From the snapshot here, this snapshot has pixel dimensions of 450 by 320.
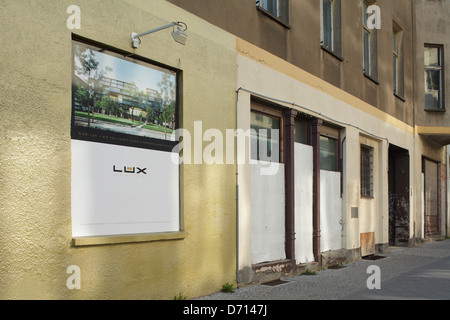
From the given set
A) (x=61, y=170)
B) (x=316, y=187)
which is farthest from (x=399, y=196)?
(x=61, y=170)

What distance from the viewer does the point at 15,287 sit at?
4.61 metres

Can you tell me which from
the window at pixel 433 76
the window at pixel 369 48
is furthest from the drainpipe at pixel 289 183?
the window at pixel 433 76

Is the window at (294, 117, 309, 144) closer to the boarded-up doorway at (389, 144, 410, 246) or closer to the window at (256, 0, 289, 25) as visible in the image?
the window at (256, 0, 289, 25)

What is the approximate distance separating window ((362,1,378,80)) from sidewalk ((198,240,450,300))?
5288mm

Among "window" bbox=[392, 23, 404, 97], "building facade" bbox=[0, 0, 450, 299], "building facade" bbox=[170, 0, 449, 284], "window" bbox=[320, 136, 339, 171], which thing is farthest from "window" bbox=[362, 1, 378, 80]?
"window" bbox=[320, 136, 339, 171]

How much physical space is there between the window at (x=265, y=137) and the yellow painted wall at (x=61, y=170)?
61.4 inches

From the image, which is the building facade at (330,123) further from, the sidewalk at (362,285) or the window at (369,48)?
the sidewalk at (362,285)

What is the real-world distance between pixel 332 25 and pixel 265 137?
4331 mm

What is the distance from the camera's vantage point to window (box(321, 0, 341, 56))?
11547mm

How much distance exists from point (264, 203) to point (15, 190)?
4.68 meters

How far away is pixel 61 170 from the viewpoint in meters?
5.15

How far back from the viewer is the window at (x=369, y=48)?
13789 mm

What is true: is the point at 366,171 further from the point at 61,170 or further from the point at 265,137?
the point at 61,170

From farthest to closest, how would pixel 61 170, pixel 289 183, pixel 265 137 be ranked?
pixel 289 183 → pixel 265 137 → pixel 61 170
